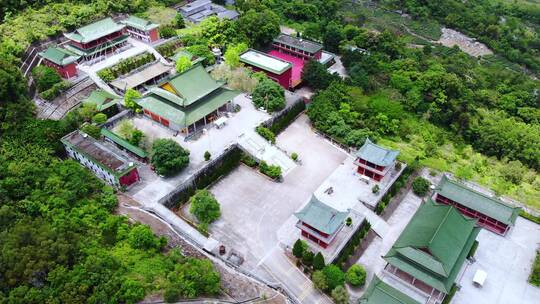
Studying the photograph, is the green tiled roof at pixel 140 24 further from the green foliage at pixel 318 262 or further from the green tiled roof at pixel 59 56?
the green foliage at pixel 318 262

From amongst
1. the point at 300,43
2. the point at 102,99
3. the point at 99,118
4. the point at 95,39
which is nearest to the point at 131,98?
the point at 102,99

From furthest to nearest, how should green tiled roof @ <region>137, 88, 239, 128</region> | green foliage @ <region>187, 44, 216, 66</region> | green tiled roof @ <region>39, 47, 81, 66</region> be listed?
green foliage @ <region>187, 44, 216, 66</region>
green tiled roof @ <region>39, 47, 81, 66</region>
green tiled roof @ <region>137, 88, 239, 128</region>

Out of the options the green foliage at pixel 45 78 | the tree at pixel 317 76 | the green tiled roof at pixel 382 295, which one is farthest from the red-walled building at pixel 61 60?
the green tiled roof at pixel 382 295

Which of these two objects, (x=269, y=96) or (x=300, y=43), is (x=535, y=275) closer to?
(x=269, y=96)

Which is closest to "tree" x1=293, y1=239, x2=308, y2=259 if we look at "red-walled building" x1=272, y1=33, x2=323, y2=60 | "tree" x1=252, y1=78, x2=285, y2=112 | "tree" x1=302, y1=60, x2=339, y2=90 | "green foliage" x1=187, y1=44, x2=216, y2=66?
"tree" x1=252, y1=78, x2=285, y2=112

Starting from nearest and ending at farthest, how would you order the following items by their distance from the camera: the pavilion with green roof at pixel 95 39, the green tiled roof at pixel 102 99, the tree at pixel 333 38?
the green tiled roof at pixel 102 99
the pavilion with green roof at pixel 95 39
the tree at pixel 333 38

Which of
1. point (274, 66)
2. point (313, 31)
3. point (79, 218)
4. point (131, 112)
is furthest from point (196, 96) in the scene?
point (313, 31)

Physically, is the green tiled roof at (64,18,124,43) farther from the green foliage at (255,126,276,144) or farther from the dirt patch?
the dirt patch
